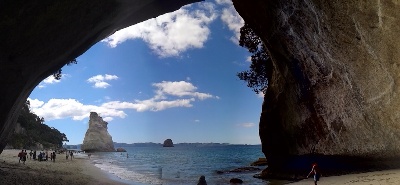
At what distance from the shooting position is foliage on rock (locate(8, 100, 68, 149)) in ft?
255

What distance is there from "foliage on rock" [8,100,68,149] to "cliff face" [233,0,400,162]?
72286 mm

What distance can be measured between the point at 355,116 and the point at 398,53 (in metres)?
3.43

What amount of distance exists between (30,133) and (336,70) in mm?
92238

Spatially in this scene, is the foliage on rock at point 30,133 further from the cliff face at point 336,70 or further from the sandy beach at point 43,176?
the cliff face at point 336,70

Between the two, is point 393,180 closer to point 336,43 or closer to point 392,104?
point 392,104

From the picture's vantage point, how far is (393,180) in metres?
10.6

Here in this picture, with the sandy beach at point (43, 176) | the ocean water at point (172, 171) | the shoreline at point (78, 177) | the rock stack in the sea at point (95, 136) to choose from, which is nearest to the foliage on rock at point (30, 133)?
the ocean water at point (172, 171)

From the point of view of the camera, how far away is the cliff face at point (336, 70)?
42.8 feet

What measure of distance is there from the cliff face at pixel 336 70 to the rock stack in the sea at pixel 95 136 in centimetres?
15068

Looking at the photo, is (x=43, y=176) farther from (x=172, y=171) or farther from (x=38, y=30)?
(x=172, y=171)

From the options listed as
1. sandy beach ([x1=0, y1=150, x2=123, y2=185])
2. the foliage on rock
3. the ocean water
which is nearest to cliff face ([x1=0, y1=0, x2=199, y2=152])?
sandy beach ([x1=0, y1=150, x2=123, y2=185])

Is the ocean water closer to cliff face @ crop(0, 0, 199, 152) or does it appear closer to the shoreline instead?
the shoreline

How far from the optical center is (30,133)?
86.7 m

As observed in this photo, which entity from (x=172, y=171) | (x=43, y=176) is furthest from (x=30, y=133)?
(x=43, y=176)
